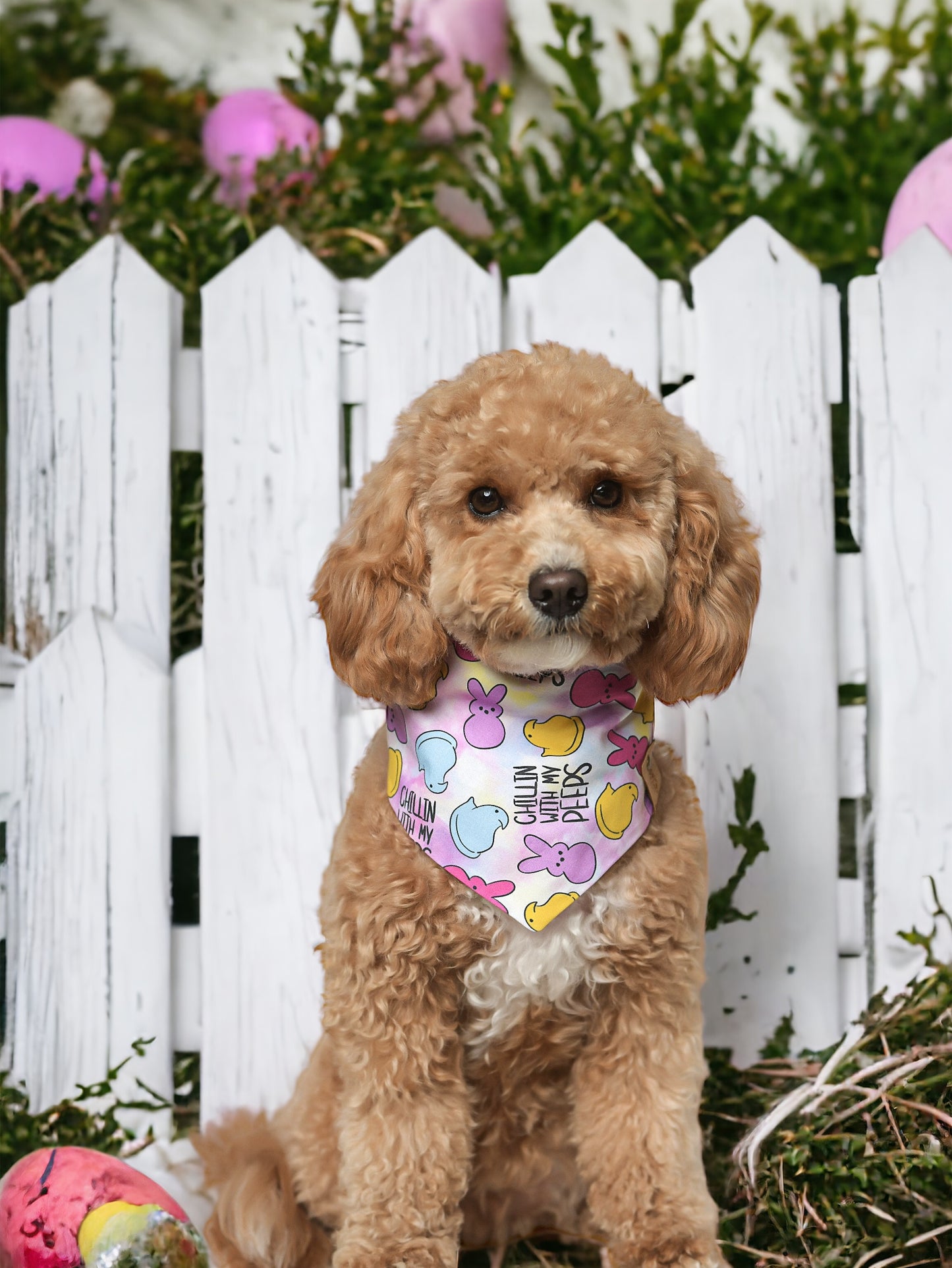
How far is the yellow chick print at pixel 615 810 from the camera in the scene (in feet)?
5.08

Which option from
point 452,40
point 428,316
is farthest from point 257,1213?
point 452,40

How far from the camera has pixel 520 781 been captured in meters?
1.56

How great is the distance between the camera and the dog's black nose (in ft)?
4.49

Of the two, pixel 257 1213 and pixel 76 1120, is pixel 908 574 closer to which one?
pixel 257 1213

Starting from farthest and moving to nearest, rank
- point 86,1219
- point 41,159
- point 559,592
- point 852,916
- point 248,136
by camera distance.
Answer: point 248,136 < point 41,159 < point 852,916 < point 86,1219 < point 559,592

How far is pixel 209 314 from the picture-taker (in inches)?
86.0

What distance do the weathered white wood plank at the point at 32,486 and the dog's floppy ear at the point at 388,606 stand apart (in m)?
0.88

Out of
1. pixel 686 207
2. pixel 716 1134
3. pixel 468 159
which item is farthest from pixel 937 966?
pixel 468 159

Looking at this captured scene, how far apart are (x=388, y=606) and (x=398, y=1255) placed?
2.68 feet

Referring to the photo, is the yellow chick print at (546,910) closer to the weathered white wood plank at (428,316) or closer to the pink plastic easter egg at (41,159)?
the weathered white wood plank at (428,316)

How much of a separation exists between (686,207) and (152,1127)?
211 centimetres

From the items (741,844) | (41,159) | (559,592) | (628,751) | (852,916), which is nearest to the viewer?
(559,592)

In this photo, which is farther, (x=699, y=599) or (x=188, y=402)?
(x=188, y=402)

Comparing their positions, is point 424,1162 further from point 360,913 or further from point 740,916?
point 740,916
